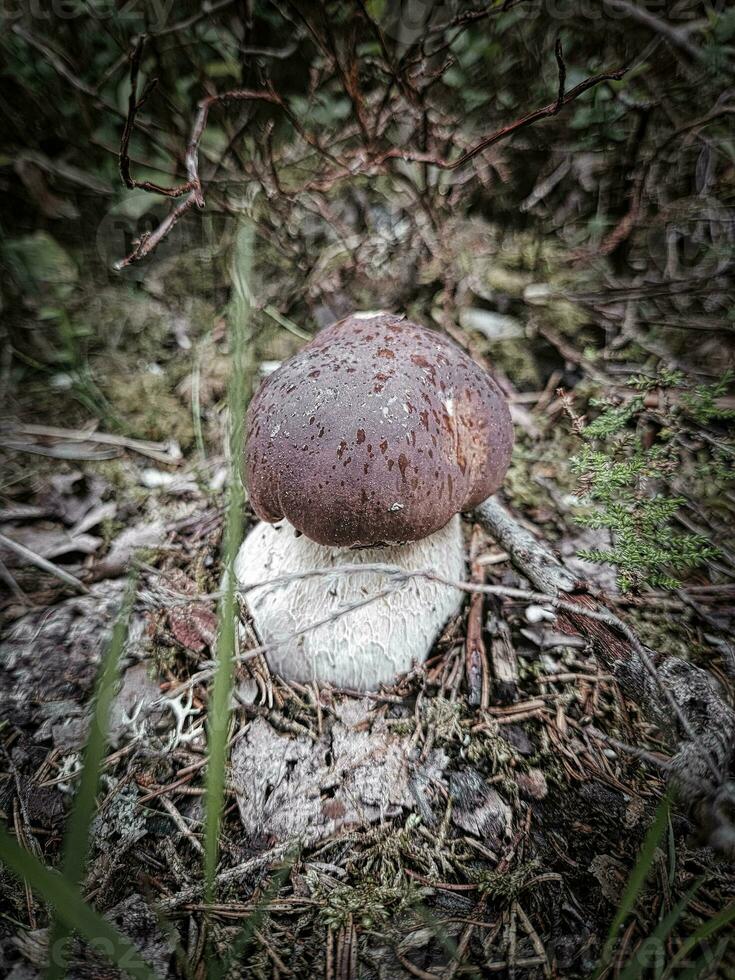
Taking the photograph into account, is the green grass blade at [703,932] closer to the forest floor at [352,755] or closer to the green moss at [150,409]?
the forest floor at [352,755]

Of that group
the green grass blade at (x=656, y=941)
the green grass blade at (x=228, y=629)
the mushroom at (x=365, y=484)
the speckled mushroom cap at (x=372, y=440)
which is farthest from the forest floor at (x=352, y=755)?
the speckled mushroom cap at (x=372, y=440)

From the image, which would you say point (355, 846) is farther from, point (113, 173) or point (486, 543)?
point (113, 173)

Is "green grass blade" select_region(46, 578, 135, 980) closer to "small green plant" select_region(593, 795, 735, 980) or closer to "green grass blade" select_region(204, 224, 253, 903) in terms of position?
"green grass blade" select_region(204, 224, 253, 903)

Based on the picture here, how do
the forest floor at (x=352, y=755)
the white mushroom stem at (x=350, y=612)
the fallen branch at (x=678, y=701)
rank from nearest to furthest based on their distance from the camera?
1. the fallen branch at (x=678, y=701)
2. the forest floor at (x=352, y=755)
3. the white mushroom stem at (x=350, y=612)

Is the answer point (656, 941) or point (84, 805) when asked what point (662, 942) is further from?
point (84, 805)

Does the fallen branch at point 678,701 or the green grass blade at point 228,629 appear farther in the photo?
the fallen branch at point 678,701

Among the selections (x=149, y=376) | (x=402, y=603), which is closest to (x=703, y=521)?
(x=402, y=603)

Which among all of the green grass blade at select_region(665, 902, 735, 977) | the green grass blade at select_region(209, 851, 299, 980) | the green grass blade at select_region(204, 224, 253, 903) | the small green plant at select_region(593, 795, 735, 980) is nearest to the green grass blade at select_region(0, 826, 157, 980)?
the green grass blade at select_region(204, 224, 253, 903)
